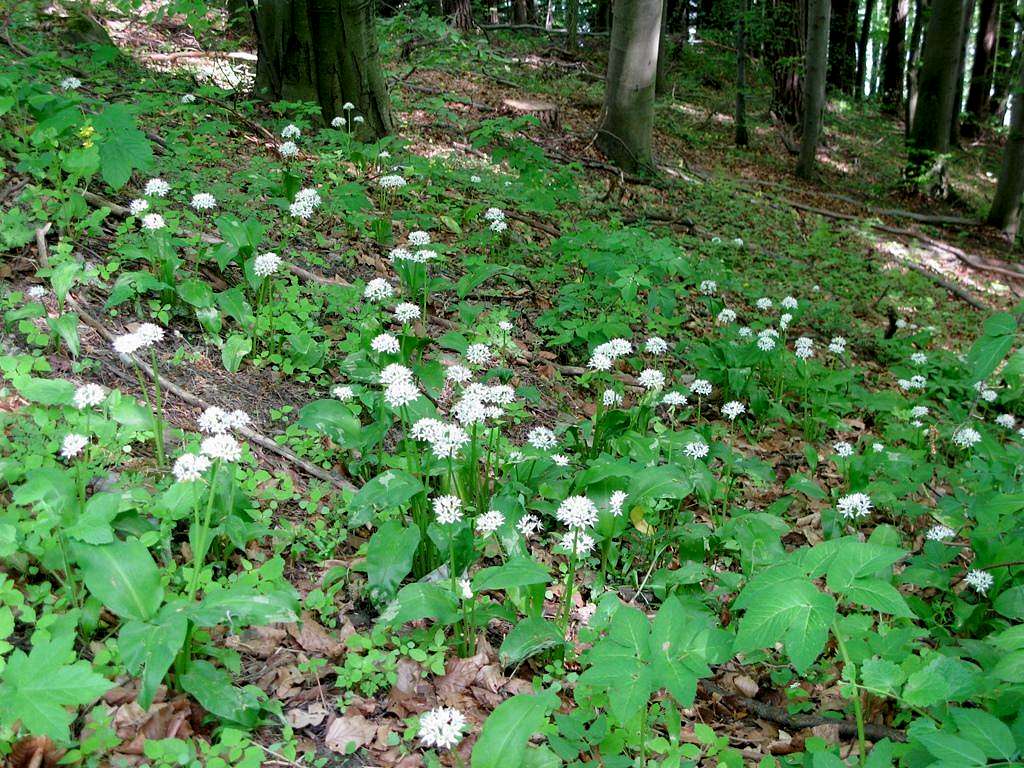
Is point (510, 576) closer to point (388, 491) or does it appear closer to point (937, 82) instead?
point (388, 491)

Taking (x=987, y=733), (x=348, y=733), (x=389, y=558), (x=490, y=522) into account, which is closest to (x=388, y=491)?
(x=389, y=558)

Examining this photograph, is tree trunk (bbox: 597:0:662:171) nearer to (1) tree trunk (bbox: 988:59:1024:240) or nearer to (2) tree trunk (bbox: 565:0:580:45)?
(1) tree trunk (bbox: 988:59:1024:240)

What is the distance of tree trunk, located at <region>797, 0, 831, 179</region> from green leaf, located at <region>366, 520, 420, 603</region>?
11.3 meters

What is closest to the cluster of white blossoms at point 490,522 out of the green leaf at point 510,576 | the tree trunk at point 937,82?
the green leaf at point 510,576

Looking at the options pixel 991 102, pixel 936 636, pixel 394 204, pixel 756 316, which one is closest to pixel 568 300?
pixel 394 204

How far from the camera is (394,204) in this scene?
6047mm

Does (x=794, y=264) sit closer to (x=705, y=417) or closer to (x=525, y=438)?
(x=705, y=417)

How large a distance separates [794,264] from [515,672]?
24.1 ft

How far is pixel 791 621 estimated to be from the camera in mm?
1830

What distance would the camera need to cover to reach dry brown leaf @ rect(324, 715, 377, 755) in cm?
205

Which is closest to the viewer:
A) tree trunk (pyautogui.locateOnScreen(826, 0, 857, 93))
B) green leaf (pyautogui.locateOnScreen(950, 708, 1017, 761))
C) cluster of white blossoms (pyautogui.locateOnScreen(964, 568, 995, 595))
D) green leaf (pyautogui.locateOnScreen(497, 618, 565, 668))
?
green leaf (pyautogui.locateOnScreen(950, 708, 1017, 761))

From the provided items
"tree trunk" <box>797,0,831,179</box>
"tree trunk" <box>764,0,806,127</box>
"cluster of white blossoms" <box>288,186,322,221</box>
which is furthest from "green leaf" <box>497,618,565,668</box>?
"tree trunk" <box>764,0,806,127</box>

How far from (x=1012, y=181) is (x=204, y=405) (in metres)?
13.1

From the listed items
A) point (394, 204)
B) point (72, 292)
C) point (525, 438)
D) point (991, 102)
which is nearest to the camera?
point (72, 292)
